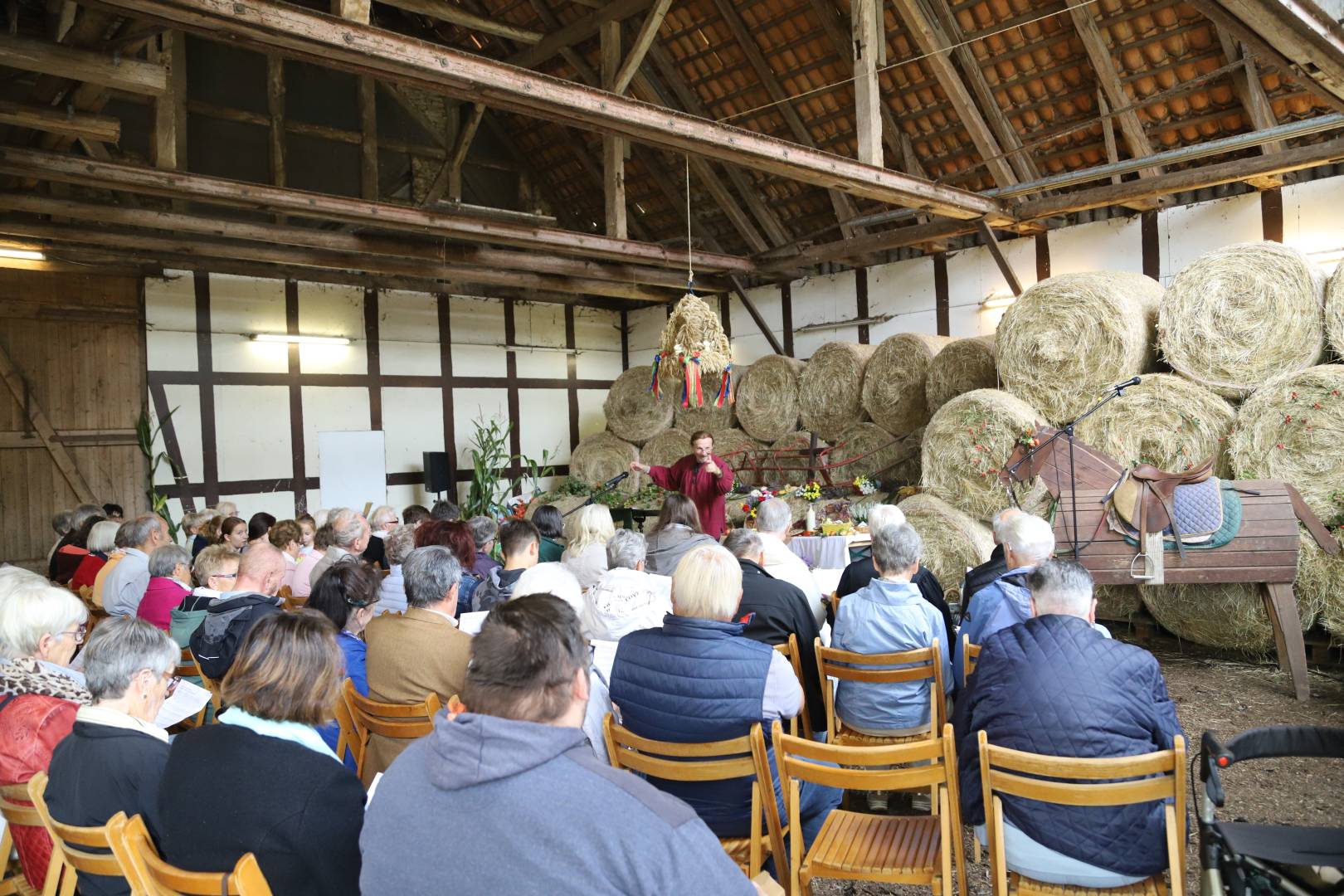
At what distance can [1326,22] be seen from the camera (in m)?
3.75

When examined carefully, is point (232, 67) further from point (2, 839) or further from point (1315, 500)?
point (1315, 500)

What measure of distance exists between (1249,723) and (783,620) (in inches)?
107

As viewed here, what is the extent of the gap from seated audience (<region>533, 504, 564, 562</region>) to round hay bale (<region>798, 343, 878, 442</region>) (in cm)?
431

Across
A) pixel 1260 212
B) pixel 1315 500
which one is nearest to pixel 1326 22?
pixel 1315 500

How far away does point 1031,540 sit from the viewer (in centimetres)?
332

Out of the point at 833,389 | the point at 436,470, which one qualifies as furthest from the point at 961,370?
the point at 436,470

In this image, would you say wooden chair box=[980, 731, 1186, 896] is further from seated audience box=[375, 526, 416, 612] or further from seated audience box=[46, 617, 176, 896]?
seated audience box=[375, 526, 416, 612]

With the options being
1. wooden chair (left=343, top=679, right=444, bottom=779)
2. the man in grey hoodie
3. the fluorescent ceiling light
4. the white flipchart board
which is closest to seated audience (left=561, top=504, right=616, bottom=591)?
wooden chair (left=343, top=679, right=444, bottom=779)

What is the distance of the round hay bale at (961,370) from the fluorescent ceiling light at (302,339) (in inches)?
270

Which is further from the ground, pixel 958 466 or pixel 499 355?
pixel 499 355

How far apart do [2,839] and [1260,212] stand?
8648mm

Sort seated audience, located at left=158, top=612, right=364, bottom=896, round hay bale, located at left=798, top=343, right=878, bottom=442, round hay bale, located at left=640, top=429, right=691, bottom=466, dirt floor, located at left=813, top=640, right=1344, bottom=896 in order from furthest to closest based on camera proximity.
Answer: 1. round hay bale, located at left=640, top=429, right=691, bottom=466
2. round hay bale, located at left=798, top=343, right=878, bottom=442
3. dirt floor, located at left=813, top=640, right=1344, bottom=896
4. seated audience, located at left=158, top=612, right=364, bottom=896

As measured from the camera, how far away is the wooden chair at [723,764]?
215cm

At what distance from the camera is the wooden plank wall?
28.1 ft
